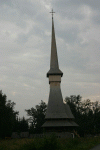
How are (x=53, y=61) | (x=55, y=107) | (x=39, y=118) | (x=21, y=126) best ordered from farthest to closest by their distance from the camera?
(x=39, y=118)
(x=21, y=126)
(x=53, y=61)
(x=55, y=107)

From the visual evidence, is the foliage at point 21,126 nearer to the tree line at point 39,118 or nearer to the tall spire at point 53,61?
the tree line at point 39,118

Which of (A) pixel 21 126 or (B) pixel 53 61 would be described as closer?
(B) pixel 53 61

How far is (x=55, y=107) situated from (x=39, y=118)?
71.5 feet

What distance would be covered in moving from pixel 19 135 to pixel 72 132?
13.6 m

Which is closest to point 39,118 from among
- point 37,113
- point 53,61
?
point 37,113

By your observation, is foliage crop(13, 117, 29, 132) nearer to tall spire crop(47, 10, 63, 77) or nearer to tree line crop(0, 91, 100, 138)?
tree line crop(0, 91, 100, 138)

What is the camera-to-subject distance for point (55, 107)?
41.2m

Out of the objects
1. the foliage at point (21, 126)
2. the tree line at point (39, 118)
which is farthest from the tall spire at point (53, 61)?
the foliage at point (21, 126)

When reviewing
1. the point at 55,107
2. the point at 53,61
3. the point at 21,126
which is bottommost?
the point at 21,126

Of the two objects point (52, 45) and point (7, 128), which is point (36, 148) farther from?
point (52, 45)

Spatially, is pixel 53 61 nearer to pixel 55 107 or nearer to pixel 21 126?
pixel 55 107

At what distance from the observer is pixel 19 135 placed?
4806cm

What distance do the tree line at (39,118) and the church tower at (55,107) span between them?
7.83 metres

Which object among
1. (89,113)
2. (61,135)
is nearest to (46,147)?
(61,135)
